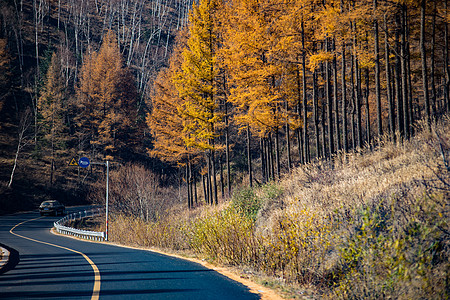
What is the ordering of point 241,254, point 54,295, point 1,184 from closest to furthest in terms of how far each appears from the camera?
point 54,295 < point 241,254 < point 1,184

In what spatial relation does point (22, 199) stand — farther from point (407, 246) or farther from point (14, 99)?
point (407, 246)

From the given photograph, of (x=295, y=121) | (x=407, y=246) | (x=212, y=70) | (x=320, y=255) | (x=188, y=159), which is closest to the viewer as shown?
(x=407, y=246)

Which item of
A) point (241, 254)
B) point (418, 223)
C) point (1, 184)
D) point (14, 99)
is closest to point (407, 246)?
point (418, 223)

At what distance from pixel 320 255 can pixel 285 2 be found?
18.1m

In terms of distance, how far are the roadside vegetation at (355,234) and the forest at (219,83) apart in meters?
5.53

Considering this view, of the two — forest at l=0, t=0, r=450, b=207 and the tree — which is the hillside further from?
the tree

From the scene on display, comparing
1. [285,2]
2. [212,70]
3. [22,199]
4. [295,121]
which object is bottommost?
[22,199]

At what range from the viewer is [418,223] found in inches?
232

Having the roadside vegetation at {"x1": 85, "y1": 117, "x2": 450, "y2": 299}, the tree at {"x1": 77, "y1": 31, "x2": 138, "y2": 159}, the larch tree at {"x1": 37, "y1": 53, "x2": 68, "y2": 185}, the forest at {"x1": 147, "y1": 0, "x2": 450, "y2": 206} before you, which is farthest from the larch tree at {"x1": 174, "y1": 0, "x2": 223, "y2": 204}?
the larch tree at {"x1": 37, "y1": 53, "x2": 68, "y2": 185}

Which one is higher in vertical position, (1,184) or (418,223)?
(418,223)

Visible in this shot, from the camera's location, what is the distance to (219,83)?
88.1 ft

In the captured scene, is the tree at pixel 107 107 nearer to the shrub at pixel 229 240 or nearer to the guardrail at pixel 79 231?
the guardrail at pixel 79 231

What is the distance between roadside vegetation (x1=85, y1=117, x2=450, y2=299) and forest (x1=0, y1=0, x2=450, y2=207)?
553 centimetres

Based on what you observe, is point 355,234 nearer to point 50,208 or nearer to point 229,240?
point 229,240
